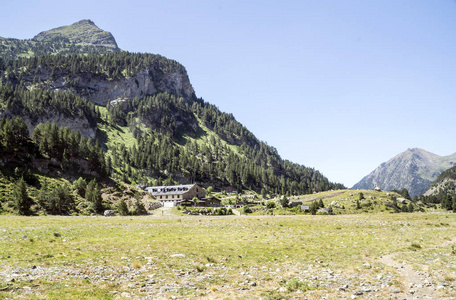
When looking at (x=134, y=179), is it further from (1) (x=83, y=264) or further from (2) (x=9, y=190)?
(1) (x=83, y=264)

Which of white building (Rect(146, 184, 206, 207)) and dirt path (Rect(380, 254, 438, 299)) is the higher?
dirt path (Rect(380, 254, 438, 299))

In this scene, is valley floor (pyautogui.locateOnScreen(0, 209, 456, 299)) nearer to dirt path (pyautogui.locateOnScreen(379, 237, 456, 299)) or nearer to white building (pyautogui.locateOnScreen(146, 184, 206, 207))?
dirt path (pyautogui.locateOnScreen(379, 237, 456, 299))

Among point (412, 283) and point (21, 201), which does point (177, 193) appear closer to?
point (21, 201)

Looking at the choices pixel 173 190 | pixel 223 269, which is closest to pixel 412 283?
pixel 223 269

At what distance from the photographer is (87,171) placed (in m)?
101

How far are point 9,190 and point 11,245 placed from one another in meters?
59.8

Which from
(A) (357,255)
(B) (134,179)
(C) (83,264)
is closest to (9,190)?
(C) (83,264)

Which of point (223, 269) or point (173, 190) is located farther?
point (173, 190)

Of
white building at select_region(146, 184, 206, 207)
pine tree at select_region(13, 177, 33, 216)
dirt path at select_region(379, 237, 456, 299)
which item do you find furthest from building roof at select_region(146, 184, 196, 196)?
dirt path at select_region(379, 237, 456, 299)

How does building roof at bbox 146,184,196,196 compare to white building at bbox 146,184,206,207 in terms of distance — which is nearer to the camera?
white building at bbox 146,184,206,207

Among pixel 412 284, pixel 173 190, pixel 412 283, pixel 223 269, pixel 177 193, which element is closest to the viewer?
pixel 412 284

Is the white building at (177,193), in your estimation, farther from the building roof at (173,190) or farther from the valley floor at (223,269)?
the valley floor at (223,269)

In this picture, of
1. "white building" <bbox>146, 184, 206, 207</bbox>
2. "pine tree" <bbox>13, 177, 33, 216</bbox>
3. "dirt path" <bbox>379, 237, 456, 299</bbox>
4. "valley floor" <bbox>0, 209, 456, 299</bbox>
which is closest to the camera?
"dirt path" <bbox>379, 237, 456, 299</bbox>

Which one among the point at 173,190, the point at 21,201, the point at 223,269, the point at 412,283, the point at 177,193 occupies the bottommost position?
the point at 177,193
